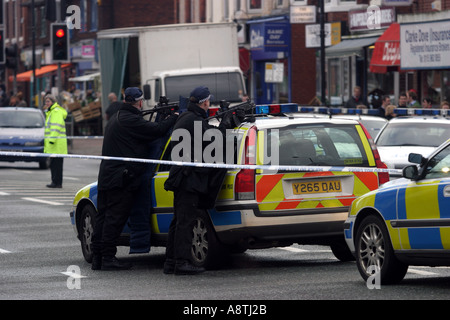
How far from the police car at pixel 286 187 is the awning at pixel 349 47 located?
2477 centimetres

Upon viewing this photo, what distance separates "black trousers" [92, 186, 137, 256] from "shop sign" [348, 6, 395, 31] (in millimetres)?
24162

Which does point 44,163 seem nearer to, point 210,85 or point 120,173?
point 210,85

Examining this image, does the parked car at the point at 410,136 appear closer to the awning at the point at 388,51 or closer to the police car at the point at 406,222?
the police car at the point at 406,222

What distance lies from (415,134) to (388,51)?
1354 cm

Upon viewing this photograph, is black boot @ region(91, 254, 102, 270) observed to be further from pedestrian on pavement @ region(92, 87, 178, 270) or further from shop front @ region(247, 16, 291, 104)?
shop front @ region(247, 16, 291, 104)

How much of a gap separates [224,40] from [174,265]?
703 inches

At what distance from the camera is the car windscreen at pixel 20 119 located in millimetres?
31078

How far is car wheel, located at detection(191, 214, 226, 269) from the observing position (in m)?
11.6

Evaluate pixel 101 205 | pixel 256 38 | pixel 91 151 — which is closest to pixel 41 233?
pixel 101 205

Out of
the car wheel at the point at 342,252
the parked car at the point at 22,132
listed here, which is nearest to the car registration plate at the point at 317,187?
the car wheel at the point at 342,252

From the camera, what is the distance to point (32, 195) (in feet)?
73.8

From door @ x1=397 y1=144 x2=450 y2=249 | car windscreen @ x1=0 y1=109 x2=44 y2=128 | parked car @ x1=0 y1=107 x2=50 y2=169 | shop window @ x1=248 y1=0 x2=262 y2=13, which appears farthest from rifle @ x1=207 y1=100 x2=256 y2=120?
shop window @ x1=248 y1=0 x2=262 y2=13

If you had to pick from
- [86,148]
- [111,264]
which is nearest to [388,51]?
[86,148]
